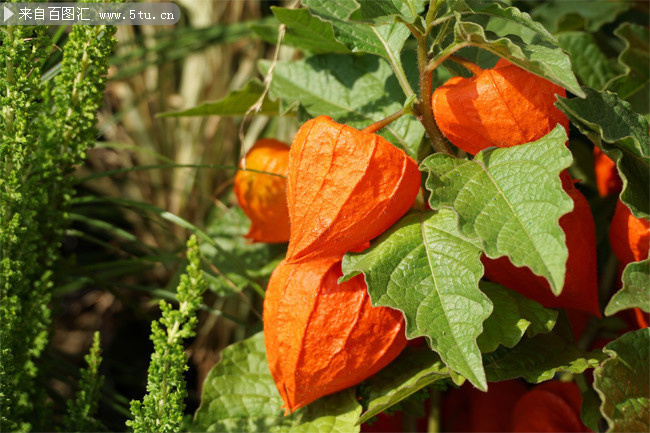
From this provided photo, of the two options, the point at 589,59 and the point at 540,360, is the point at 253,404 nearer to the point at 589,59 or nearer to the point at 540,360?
the point at 540,360

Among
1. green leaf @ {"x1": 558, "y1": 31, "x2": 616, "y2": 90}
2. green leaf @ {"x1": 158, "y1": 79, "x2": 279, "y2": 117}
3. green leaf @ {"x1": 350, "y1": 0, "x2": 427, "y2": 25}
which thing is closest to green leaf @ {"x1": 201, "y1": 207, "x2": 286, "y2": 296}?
green leaf @ {"x1": 158, "y1": 79, "x2": 279, "y2": 117}

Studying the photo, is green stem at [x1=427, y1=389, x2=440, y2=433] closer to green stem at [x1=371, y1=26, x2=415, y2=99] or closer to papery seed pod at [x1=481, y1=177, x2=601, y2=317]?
papery seed pod at [x1=481, y1=177, x2=601, y2=317]

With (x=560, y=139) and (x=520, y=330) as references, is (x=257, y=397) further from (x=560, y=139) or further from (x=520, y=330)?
(x=560, y=139)

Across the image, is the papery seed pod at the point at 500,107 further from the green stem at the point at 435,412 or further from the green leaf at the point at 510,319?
the green stem at the point at 435,412

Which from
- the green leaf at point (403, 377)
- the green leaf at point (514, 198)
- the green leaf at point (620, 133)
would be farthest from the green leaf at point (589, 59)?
the green leaf at point (403, 377)

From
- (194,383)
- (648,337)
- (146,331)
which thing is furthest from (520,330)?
(146,331)

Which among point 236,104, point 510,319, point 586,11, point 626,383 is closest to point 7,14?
point 236,104
